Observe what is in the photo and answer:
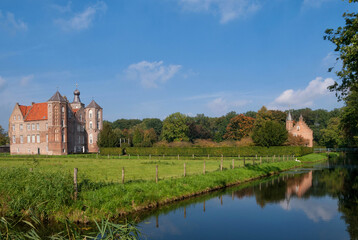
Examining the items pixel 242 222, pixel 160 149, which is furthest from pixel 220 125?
pixel 242 222

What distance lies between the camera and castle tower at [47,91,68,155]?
2574 inches

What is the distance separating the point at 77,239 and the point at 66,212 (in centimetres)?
433

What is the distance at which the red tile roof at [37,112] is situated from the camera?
69.6 meters

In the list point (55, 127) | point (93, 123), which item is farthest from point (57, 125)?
point (93, 123)

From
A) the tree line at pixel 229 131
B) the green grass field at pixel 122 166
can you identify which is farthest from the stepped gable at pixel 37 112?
the green grass field at pixel 122 166

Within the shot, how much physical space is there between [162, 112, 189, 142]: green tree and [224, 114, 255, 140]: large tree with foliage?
13.2m

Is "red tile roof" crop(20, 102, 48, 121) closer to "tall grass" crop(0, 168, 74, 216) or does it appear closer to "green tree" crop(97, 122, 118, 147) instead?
"green tree" crop(97, 122, 118, 147)

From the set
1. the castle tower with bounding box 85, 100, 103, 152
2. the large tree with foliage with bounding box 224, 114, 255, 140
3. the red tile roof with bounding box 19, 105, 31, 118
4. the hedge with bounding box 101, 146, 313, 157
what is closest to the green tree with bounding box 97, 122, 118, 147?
the hedge with bounding box 101, 146, 313, 157

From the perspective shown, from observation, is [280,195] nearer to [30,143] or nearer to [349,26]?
[349,26]

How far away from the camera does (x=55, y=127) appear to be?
66.0m

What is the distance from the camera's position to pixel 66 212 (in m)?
11.4

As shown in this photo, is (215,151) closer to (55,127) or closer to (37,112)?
(55,127)

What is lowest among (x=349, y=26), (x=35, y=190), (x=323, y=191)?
(x=323, y=191)

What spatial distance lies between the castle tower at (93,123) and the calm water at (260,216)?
198 feet
